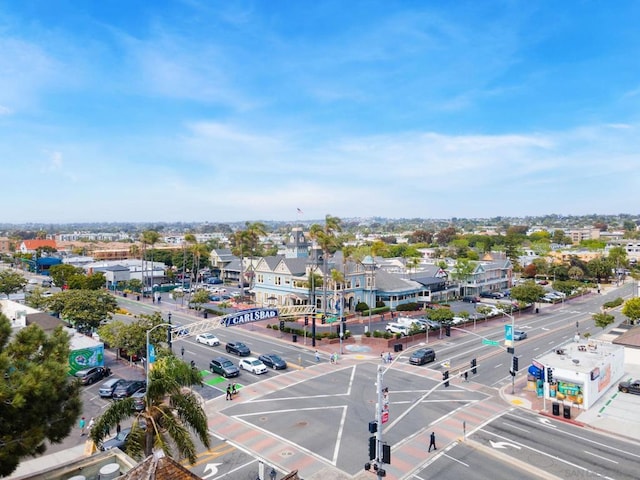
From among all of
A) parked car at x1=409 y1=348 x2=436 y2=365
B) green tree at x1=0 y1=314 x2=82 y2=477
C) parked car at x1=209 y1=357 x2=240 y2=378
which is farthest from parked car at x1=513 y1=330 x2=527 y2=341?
green tree at x1=0 y1=314 x2=82 y2=477

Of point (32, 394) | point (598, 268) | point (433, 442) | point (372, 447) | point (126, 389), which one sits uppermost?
point (32, 394)

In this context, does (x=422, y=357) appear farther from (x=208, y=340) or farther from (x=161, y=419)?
(x=161, y=419)

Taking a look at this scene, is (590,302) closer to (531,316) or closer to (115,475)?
(531,316)

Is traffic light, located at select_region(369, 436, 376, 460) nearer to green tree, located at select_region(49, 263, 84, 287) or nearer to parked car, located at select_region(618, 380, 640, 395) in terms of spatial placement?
parked car, located at select_region(618, 380, 640, 395)

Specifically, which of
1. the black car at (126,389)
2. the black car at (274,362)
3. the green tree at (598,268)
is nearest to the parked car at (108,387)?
the black car at (126,389)

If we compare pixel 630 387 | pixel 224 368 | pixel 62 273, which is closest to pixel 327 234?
pixel 224 368
